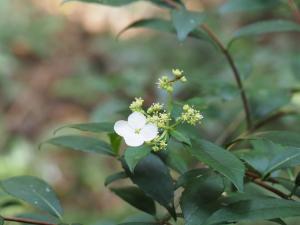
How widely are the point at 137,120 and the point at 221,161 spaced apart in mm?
131

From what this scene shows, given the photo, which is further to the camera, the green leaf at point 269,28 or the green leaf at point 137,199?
the green leaf at point 269,28

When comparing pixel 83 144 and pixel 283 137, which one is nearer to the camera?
pixel 283 137

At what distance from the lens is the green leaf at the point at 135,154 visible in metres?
0.71

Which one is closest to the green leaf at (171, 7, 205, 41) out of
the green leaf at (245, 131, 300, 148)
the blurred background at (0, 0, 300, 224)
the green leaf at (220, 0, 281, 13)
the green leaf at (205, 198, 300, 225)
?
A: the green leaf at (220, 0, 281, 13)

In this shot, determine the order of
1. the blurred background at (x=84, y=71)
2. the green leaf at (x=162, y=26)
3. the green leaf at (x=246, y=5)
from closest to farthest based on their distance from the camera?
the green leaf at (x=162, y=26)
the green leaf at (x=246, y=5)
the blurred background at (x=84, y=71)

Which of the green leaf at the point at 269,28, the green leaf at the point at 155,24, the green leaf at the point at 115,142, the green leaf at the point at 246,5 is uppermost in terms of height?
the green leaf at the point at 246,5

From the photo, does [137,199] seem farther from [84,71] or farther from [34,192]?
[84,71]

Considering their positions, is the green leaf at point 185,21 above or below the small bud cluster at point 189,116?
above

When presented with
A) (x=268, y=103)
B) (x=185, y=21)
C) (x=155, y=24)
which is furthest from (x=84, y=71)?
(x=185, y=21)

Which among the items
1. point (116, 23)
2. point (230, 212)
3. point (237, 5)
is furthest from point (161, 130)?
point (116, 23)

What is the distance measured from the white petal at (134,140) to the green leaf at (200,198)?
0.35ft

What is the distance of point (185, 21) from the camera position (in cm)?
110

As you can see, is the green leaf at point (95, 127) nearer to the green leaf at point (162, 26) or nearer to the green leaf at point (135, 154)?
the green leaf at point (135, 154)

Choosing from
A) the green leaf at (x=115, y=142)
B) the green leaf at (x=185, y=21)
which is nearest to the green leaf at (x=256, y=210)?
the green leaf at (x=115, y=142)
